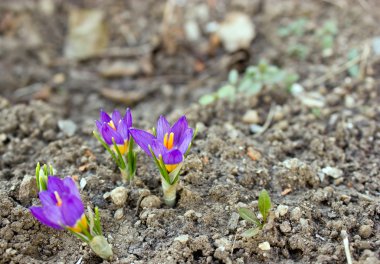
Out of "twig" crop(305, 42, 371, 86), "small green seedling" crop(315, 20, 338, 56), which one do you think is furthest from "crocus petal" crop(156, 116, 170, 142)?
"small green seedling" crop(315, 20, 338, 56)

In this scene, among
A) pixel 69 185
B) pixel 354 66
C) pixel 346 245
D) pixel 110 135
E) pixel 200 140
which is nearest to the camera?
pixel 69 185

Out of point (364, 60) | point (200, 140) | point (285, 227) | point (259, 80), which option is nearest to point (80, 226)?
point (285, 227)

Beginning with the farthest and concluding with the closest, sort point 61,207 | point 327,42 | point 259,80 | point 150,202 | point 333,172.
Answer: point 327,42 < point 259,80 < point 333,172 < point 150,202 < point 61,207

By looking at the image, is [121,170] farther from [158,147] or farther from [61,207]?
[61,207]

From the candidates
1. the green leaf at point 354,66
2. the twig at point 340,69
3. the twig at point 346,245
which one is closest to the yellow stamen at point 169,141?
the twig at point 346,245

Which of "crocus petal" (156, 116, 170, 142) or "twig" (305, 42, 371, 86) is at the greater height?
"crocus petal" (156, 116, 170, 142)

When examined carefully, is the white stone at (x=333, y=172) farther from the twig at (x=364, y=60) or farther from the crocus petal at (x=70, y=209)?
the crocus petal at (x=70, y=209)

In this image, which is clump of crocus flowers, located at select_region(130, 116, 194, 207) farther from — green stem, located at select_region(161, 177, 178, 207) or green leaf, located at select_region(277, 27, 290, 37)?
green leaf, located at select_region(277, 27, 290, 37)
